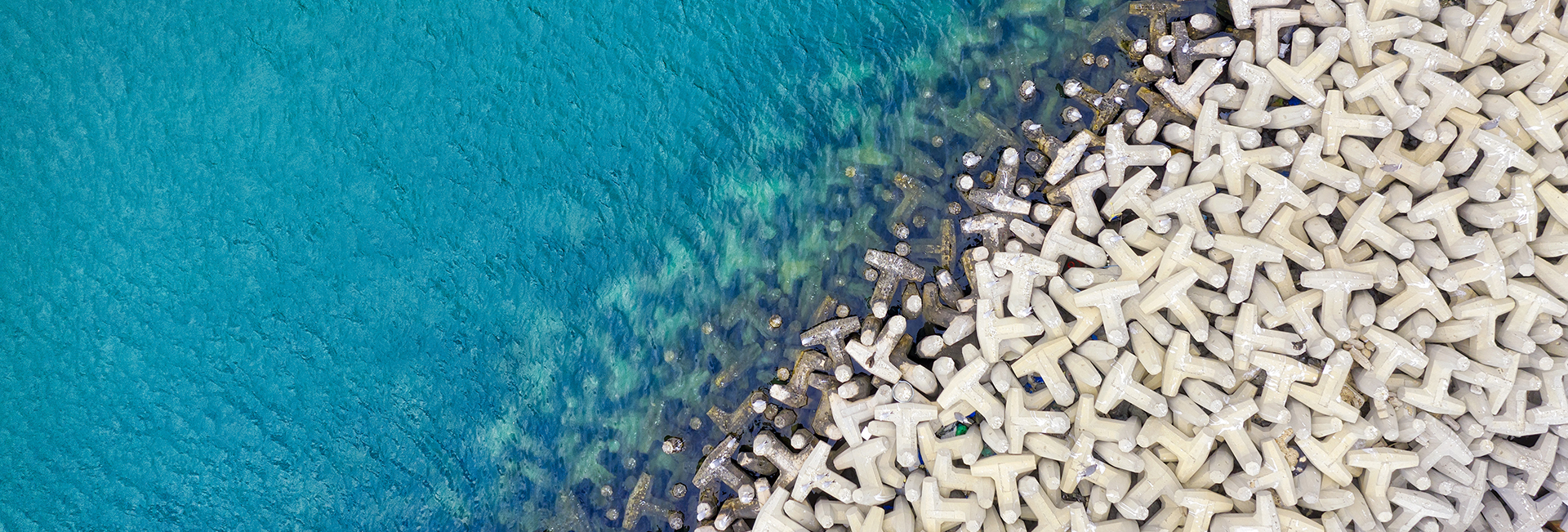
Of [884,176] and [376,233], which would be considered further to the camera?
[376,233]

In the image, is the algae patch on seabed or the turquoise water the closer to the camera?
the algae patch on seabed

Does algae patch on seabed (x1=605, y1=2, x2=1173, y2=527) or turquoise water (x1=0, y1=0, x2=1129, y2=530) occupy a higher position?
turquoise water (x1=0, y1=0, x2=1129, y2=530)

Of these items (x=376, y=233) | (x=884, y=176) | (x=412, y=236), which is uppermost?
(x=376, y=233)

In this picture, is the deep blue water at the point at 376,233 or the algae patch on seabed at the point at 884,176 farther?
the deep blue water at the point at 376,233

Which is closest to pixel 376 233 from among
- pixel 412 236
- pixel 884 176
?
pixel 412 236

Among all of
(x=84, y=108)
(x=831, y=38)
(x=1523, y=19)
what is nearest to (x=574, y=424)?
(x=831, y=38)

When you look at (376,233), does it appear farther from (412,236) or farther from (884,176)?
(884,176)

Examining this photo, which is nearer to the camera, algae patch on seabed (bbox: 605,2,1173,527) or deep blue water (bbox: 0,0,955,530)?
algae patch on seabed (bbox: 605,2,1173,527)

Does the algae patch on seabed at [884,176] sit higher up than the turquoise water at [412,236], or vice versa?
the turquoise water at [412,236]

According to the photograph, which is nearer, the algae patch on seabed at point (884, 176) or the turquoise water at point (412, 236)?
the algae patch on seabed at point (884, 176)

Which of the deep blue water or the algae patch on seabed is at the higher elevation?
the deep blue water
